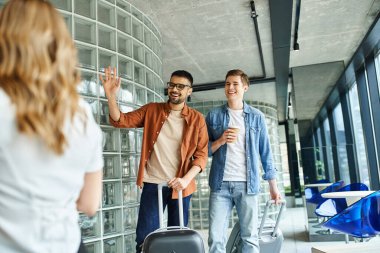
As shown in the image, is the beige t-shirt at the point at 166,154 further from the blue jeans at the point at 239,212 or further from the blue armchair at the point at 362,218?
the blue armchair at the point at 362,218

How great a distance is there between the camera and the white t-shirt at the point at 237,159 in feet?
7.25

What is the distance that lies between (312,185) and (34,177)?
4.49 m

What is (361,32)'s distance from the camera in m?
4.25

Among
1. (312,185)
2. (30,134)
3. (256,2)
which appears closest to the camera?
(30,134)

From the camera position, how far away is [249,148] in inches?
89.0

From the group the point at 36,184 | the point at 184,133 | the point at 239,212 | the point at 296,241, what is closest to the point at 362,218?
the point at 239,212

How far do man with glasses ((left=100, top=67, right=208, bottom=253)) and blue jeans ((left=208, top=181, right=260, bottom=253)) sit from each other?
0.18 meters

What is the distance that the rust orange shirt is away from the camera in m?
2.13

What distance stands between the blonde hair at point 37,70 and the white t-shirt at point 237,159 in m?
1.59


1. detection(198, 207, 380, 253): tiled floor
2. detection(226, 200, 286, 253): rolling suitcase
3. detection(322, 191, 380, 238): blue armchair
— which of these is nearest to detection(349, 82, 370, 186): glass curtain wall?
detection(198, 207, 380, 253): tiled floor

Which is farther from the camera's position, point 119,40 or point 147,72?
point 147,72

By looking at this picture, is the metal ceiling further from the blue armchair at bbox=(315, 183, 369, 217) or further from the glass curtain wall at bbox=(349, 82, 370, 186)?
the blue armchair at bbox=(315, 183, 369, 217)

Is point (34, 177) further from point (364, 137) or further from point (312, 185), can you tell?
point (364, 137)

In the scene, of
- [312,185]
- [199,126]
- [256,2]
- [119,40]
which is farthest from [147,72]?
[312,185]
